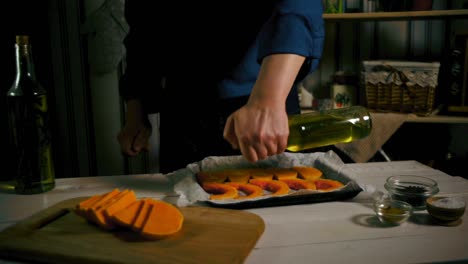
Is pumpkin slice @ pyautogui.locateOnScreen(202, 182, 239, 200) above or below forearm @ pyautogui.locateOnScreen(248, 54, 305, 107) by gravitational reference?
below

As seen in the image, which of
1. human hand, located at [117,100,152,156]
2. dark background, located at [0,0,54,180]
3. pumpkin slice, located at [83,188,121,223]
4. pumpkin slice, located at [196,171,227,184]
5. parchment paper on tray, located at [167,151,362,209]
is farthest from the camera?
dark background, located at [0,0,54,180]

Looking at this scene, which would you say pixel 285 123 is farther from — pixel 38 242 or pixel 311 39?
pixel 38 242

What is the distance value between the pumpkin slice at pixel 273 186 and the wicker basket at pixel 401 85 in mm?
1411

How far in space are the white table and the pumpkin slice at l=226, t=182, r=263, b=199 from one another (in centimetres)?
4

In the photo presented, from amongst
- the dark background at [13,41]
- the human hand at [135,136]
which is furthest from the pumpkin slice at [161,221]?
the dark background at [13,41]

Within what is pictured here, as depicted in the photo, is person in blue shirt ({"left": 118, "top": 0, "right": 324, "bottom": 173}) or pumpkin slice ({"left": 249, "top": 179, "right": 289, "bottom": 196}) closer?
pumpkin slice ({"left": 249, "top": 179, "right": 289, "bottom": 196})

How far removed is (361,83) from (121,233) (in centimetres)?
185

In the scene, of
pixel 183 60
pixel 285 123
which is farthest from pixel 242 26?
pixel 285 123

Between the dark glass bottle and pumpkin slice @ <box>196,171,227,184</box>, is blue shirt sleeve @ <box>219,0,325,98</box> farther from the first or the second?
the dark glass bottle

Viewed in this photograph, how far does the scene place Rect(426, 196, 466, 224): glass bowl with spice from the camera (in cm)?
83

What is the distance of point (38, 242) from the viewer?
0.75m

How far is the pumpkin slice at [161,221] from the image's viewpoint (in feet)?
2.42

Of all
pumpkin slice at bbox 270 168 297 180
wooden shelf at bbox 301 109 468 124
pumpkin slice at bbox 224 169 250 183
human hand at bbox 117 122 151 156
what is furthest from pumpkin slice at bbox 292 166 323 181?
wooden shelf at bbox 301 109 468 124

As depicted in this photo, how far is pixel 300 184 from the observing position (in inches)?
39.2
